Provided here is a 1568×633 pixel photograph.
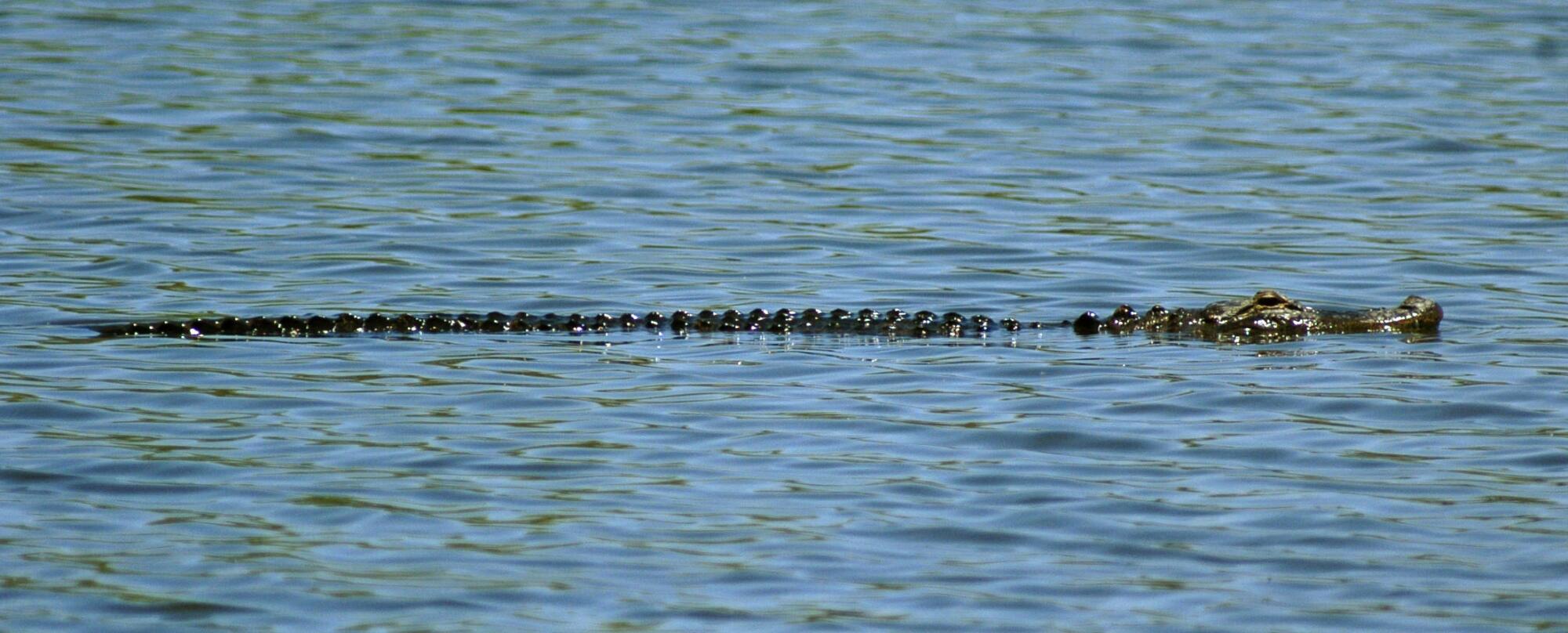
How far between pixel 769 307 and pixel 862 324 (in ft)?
3.69

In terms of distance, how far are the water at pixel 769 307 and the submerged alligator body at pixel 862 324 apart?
16 centimetres

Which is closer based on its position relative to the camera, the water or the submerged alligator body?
the water

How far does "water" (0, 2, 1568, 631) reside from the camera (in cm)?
602

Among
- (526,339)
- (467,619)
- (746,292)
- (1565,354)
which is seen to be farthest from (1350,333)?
(467,619)

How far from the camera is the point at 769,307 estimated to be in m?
10.9

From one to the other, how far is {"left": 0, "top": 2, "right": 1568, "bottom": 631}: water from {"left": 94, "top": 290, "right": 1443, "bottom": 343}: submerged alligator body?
6.2 inches

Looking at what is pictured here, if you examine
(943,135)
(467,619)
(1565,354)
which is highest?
(943,135)

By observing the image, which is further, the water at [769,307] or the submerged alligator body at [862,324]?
the submerged alligator body at [862,324]

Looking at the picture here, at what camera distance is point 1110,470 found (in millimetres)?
7184

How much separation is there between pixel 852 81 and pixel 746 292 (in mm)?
8241

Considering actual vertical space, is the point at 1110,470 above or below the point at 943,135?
below

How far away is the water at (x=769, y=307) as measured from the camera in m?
6.02

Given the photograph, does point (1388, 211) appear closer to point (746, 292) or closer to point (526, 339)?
point (746, 292)

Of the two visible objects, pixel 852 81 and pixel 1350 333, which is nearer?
pixel 1350 333
